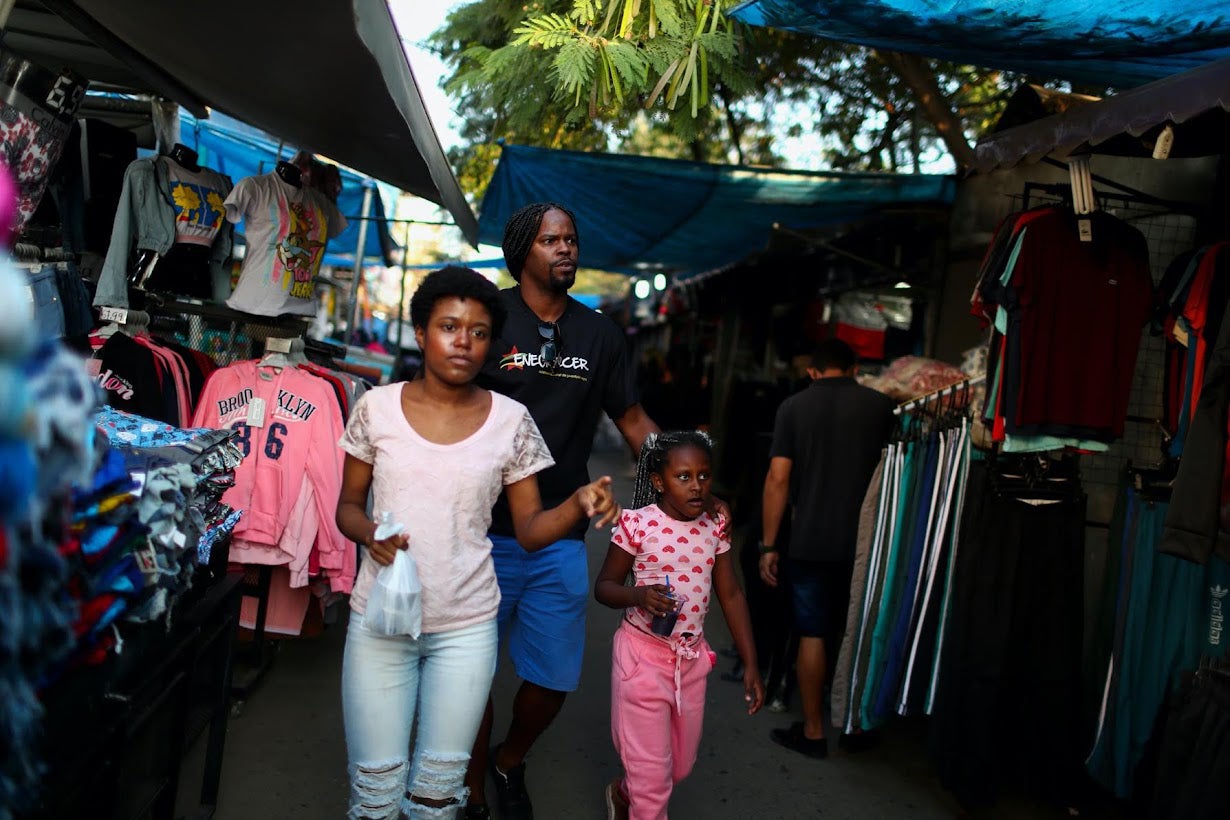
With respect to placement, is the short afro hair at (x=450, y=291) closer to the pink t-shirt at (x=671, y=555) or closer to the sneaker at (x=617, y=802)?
the pink t-shirt at (x=671, y=555)

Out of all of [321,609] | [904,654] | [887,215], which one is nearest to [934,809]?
[904,654]

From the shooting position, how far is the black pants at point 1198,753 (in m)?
2.72

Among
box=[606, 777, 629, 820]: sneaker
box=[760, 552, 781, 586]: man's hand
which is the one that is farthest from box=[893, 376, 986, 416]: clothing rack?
box=[606, 777, 629, 820]: sneaker

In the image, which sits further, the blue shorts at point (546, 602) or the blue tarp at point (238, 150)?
the blue tarp at point (238, 150)

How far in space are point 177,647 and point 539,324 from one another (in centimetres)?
165

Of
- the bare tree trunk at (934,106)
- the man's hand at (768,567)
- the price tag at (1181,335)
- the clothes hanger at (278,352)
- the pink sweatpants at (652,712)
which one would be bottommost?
the pink sweatpants at (652,712)

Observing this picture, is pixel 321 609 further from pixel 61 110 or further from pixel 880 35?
pixel 880 35

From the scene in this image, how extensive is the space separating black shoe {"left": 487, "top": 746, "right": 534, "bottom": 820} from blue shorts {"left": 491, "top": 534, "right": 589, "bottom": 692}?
47 cm

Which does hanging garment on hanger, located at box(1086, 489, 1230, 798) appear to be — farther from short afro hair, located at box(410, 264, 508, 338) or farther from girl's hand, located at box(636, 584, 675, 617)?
short afro hair, located at box(410, 264, 508, 338)

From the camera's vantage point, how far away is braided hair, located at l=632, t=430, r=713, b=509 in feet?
10.9

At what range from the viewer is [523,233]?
11.5 feet

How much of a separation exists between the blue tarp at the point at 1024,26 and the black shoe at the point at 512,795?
3.21 metres

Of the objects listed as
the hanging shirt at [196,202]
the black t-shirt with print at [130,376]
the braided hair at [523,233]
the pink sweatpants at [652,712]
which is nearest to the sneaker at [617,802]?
the pink sweatpants at [652,712]

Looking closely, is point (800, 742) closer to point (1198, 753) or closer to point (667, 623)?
point (667, 623)
